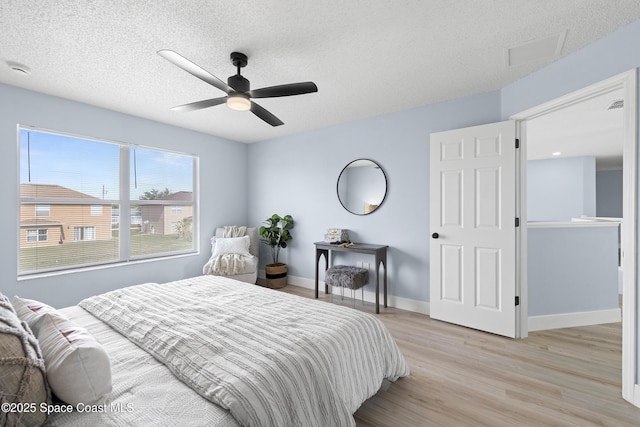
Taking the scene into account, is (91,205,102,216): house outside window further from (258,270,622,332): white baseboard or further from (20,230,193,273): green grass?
(258,270,622,332): white baseboard

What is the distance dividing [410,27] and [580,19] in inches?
43.4

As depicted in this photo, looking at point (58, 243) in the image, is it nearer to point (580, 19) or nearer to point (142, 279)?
point (142, 279)

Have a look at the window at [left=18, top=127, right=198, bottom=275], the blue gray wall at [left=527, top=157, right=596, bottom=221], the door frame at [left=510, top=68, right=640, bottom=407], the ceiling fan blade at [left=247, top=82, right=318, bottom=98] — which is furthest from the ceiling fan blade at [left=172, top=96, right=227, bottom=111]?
the blue gray wall at [left=527, top=157, right=596, bottom=221]

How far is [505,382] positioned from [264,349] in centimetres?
184

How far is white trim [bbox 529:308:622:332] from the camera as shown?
2.80 m

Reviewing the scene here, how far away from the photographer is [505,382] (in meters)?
1.96

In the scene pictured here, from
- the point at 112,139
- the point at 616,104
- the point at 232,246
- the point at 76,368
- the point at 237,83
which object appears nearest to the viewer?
the point at 76,368

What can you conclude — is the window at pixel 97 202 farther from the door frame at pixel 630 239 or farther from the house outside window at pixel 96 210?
the door frame at pixel 630 239

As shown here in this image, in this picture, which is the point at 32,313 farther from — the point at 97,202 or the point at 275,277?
the point at 275,277

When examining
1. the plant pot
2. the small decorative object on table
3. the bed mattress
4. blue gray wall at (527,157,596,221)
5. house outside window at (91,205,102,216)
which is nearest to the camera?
the bed mattress

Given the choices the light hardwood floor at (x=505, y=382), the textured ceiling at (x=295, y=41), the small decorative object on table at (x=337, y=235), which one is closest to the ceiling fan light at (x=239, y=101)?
the textured ceiling at (x=295, y=41)

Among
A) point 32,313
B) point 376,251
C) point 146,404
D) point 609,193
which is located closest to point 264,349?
point 146,404

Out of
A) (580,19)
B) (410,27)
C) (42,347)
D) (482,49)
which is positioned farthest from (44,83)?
(580,19)

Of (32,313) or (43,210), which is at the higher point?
(43,210)
